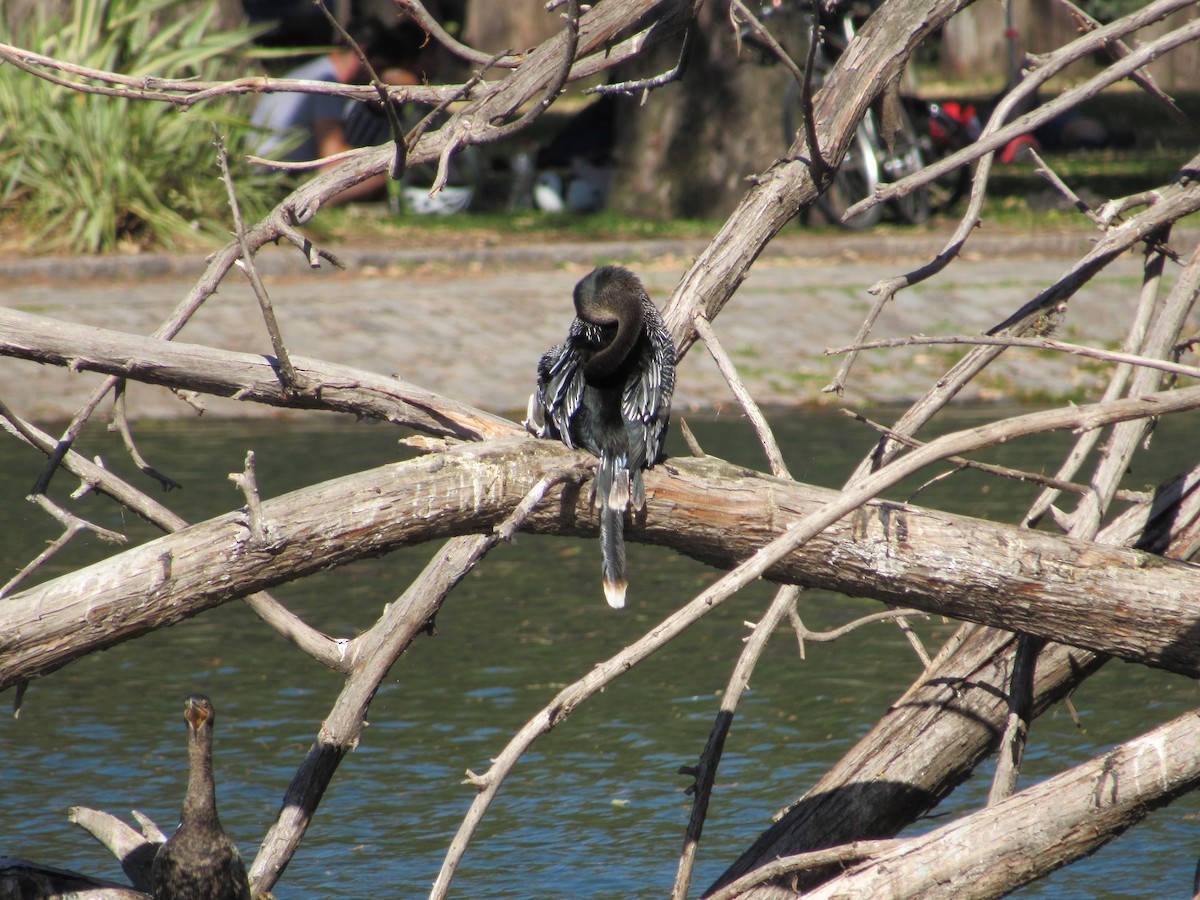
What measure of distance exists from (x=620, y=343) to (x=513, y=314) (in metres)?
8.18

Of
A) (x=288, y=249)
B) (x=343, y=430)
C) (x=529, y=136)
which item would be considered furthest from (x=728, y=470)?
(x=529, y=136)

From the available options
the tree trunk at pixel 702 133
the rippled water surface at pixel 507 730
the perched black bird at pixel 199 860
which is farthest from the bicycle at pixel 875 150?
the perched black bird at pixel 199 860

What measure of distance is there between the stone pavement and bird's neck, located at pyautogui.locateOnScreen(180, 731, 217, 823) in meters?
6.78

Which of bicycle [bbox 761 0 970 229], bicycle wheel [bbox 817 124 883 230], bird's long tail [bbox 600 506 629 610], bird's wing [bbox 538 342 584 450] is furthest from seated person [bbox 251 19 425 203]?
bird's long tail [bbox 600 506 629 610]

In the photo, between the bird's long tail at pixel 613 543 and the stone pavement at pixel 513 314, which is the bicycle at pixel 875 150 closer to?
the stone pavement at pixel 513 314

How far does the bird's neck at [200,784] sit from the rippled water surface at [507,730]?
835 millimetres

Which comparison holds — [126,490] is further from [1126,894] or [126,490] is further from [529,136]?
[529,136]

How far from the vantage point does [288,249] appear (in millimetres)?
13578

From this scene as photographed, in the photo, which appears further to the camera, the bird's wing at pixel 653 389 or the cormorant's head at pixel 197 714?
the cormorant's head at pixel 197 714

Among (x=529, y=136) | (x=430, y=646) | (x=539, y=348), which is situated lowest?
(x=430, y=646)

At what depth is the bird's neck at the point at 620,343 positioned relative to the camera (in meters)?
3.77

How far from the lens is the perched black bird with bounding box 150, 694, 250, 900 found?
3.59 m

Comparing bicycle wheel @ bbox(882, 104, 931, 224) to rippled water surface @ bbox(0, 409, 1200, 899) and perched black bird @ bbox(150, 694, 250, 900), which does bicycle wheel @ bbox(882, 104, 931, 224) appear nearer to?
rippled water surface @ bbox(0, 409, 1200, 899)

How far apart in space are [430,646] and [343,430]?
4.25 meters
